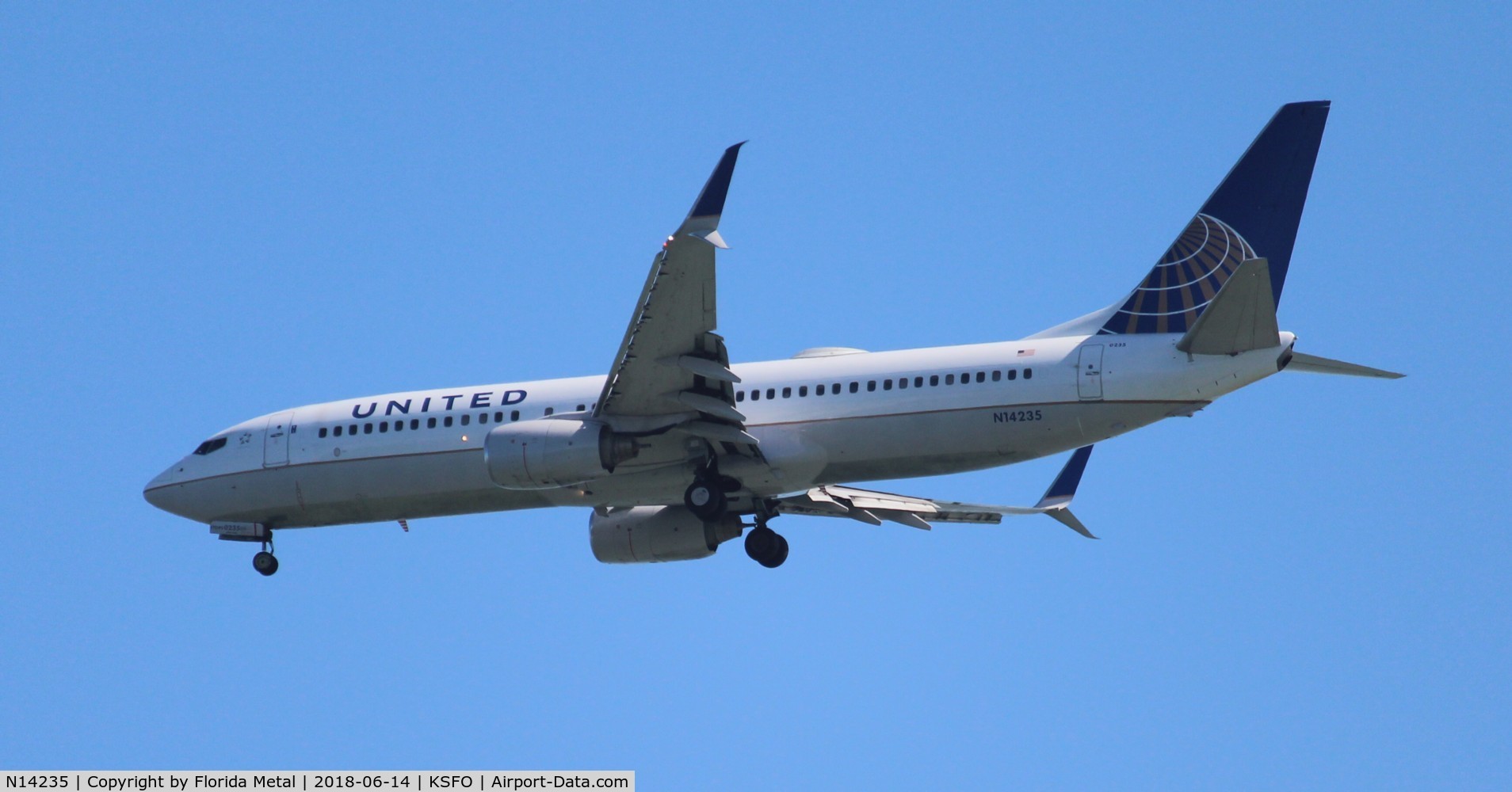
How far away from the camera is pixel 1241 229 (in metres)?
27.5

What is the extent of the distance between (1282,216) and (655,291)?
9.54 m

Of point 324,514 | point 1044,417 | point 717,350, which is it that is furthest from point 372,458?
point 1044,417

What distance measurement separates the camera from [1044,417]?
26938mm

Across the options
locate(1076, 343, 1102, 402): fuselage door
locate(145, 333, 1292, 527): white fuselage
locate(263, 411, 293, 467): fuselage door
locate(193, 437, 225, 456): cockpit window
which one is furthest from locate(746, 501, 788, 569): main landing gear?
locate(193, 437, 225, 456): cockpit window

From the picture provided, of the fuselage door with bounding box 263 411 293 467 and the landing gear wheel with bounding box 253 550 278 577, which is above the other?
the fuselage door with bounding box 263 411 293 467

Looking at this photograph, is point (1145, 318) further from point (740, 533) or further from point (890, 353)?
point (740, 533)

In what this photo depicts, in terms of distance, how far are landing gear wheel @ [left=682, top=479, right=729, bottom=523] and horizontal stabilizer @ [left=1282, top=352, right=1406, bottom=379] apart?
28.7 feet

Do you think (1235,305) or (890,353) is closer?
(1235,305)

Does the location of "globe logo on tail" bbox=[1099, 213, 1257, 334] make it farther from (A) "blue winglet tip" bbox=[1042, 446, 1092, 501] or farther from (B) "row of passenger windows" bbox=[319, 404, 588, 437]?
(B) "row of passenger windows" bbox=[319, 404, 588, 437]

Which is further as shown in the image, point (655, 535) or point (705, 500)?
point (655, 535)

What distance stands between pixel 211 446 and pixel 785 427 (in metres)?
11.0

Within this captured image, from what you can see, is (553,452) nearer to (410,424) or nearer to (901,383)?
(410,424)

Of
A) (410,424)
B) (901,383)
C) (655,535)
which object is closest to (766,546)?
(655,535)

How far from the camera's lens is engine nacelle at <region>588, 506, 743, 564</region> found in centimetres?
3088
